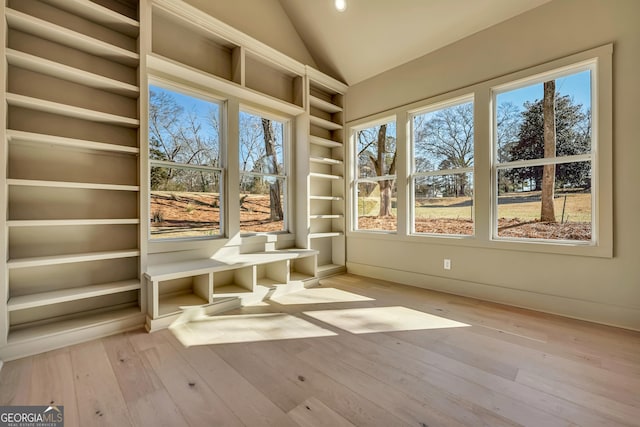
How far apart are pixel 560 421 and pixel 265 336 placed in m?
1.76

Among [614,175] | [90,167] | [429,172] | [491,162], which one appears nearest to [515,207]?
[491,162]

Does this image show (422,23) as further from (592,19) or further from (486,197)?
(486,197)

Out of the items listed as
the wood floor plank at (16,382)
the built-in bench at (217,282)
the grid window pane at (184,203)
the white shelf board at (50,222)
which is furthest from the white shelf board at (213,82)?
the wood floor plank at (16,382)

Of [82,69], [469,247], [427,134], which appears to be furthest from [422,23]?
[82,69]

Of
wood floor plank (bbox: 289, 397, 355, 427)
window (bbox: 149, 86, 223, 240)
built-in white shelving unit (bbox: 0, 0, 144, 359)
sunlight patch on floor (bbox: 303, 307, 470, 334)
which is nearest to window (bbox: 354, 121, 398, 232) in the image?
sunlight patch on floor (bbox: 303, 307, 470, 334)

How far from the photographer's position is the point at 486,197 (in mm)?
2938

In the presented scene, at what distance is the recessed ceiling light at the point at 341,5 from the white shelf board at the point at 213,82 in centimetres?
122

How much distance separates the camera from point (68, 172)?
2.23 meters

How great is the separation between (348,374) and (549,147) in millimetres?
2738

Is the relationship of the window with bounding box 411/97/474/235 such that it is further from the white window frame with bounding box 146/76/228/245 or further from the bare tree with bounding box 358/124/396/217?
the white window frame with bounding box 146/76/228/245

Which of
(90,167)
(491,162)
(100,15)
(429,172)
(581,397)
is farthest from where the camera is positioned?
(429,172)

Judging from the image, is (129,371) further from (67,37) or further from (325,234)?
(325,234)

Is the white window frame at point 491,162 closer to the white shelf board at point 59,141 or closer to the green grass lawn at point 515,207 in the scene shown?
the green grass lawn at point 515,207

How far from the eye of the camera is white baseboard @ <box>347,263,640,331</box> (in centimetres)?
227
